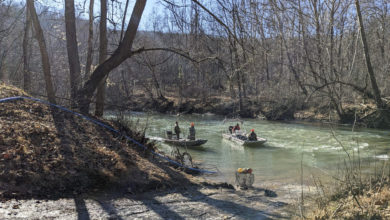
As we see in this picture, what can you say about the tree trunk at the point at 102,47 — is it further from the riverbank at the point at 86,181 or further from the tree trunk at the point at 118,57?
the riverbank at the point at 86,181

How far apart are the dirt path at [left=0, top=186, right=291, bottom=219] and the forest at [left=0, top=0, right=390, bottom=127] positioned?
2530 mm

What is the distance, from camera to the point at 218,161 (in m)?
15.6

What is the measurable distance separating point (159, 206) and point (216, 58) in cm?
386

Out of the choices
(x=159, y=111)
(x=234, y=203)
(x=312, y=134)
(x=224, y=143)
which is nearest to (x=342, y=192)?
(x=234, y=203)

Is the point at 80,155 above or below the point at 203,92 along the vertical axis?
below

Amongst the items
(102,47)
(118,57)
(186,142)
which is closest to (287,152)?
(186,142)

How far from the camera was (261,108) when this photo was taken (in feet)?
119

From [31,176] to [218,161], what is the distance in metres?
11.0

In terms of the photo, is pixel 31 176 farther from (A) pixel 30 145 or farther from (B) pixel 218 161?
(B) pixel 218 161

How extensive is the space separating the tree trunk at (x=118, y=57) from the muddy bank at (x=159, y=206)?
148 inches

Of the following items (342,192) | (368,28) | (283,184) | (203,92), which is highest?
(368,28)

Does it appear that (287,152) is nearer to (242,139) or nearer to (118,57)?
(242,139)

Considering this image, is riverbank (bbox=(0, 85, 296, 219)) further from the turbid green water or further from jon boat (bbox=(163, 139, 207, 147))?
jon boat (bbox=(163, 139, 207, 147))

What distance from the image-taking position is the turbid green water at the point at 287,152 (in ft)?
43.9
